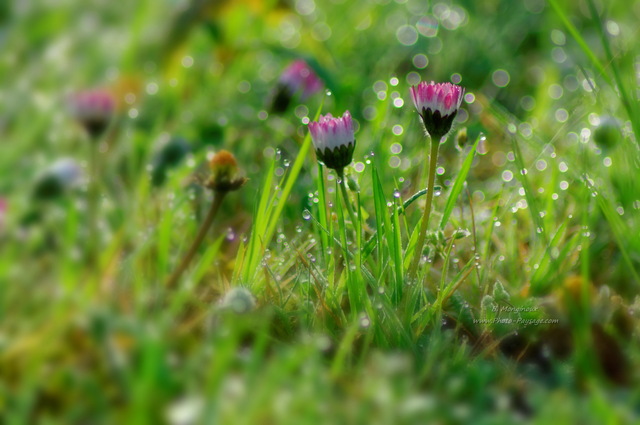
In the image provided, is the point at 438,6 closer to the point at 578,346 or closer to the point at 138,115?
the point at 138,115

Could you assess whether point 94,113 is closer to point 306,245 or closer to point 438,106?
point 306,245

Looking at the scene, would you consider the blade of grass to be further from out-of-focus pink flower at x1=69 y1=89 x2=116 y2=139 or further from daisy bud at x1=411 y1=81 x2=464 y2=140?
out-of-focus pink flower at x1=69 y1=89 x2=116 y2=139

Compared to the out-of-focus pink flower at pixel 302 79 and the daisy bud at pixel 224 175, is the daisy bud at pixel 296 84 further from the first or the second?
the daisy bud at pixel 224 175

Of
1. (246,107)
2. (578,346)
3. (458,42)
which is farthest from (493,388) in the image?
(458,42)

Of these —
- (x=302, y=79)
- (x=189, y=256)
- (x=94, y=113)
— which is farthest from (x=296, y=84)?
(x=189, y=256)

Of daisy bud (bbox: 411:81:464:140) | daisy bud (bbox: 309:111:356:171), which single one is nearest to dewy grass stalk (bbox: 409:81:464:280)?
daisy bud (bbox: 411:81:464:140)
